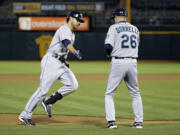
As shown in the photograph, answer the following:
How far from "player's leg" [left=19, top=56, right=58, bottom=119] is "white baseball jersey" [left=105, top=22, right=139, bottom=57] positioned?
106 centimetres

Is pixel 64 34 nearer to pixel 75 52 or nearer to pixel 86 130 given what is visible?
pixel 75 52

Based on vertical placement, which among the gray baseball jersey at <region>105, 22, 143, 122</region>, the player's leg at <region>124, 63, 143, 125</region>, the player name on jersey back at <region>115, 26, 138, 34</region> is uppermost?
the player name on jersey back at <region>115, 26, 138, 34</region>

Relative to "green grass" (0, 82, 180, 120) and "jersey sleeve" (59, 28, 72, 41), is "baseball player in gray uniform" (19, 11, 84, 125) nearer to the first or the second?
"jersey sleeve" (59, 28, 72, 41)

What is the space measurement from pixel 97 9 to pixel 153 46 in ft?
15.2

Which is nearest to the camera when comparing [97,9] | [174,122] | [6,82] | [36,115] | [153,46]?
[174,122]

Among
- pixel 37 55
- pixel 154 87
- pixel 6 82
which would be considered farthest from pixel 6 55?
pixel 154 87

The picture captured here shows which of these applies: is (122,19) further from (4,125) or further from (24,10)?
(24,10)

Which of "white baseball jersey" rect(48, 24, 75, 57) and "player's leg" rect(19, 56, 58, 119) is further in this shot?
"player's leg" rect(19, 56, 58, 119)

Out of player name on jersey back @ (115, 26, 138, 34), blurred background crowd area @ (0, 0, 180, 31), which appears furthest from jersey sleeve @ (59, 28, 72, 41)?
blurred background crowd area @ (0, 0, 180, 31)

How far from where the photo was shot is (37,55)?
1127 inches

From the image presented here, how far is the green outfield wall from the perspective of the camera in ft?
91.0

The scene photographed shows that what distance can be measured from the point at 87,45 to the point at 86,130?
21824 mm

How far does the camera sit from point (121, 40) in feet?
22.2

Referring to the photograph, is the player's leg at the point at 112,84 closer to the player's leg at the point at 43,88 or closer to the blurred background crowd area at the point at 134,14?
the player's leg at the point at 43,88
